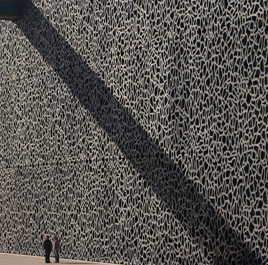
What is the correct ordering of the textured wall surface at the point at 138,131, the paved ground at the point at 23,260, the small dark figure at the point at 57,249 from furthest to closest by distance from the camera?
the small dark figure at the point at 57,249
the paved ground at the point at 23,260
the textured wall surface at the point at 138,131

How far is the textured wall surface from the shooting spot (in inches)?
714

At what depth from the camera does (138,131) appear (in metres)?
22.1

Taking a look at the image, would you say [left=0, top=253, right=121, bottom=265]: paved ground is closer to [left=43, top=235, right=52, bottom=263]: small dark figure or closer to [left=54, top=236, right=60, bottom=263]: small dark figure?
[left=54, top=236, right=60, bottom=263]: small dark figure

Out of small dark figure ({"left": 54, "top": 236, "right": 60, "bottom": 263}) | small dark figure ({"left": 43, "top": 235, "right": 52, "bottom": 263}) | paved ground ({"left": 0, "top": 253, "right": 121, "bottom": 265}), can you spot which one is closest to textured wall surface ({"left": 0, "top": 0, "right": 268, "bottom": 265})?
paved ground ({"left": 0, "top": 253, "right": 121, "bottom": 265})

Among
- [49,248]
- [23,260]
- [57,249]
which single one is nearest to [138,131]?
[49,248]

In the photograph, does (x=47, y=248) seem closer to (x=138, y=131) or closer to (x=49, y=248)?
(x=49, y=248)

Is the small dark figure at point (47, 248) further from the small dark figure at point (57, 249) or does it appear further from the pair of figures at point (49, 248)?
the small dark figure at point (57, 249)

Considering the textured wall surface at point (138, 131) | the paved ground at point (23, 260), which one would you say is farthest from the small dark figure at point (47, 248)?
the textured wall surface at point (138, 131)

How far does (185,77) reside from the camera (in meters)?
20.2

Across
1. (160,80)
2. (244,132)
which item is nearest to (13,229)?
(160,80)

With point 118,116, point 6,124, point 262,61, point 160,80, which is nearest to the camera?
point 262,61

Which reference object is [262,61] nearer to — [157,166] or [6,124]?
[157,166]

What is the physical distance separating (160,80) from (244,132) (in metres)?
3.73

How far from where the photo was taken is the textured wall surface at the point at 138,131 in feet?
59.5
